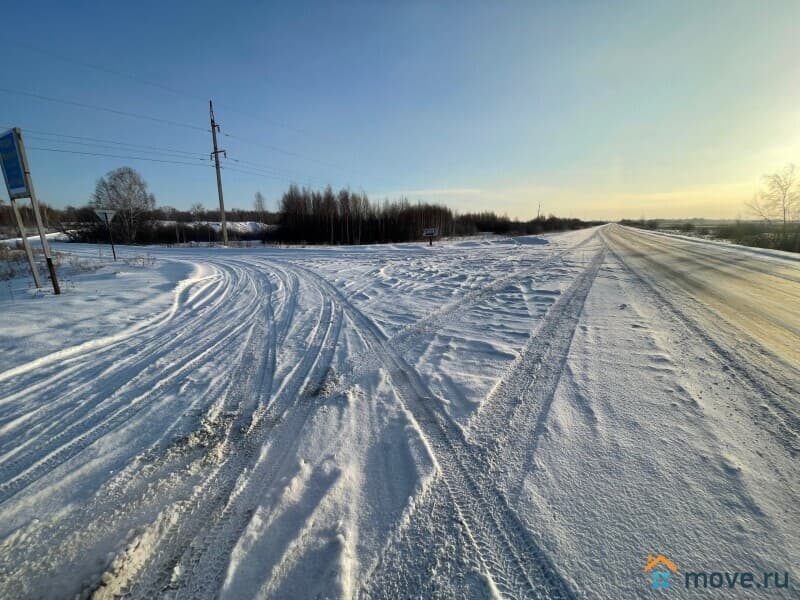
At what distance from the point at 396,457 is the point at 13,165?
11.0 meters

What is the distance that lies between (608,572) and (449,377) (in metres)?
2.21

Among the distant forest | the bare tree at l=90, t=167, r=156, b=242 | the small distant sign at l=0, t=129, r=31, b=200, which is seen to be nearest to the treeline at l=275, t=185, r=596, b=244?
the distant forest

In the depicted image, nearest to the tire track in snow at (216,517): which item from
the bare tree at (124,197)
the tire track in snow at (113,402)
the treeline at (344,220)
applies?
the tire track in snow at (113,402)

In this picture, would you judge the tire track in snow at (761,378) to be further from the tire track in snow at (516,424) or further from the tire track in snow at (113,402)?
the tire track in snow at (113,402)

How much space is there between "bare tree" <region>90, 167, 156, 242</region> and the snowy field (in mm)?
42701

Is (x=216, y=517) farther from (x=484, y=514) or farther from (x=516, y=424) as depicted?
(x=516, y=424)

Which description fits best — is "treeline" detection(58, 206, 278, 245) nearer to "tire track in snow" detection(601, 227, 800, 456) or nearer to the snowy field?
the snowy field

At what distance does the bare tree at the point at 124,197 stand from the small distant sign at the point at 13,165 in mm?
38332

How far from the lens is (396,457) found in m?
2.46

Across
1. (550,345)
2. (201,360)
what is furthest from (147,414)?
(550,345)

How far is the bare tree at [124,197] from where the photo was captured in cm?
3756

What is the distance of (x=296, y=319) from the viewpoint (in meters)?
6.07

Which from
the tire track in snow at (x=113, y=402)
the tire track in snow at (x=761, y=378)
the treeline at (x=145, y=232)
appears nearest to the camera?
the tire track in snow at (x=113, y=402)

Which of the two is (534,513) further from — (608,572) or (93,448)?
(93,448)
